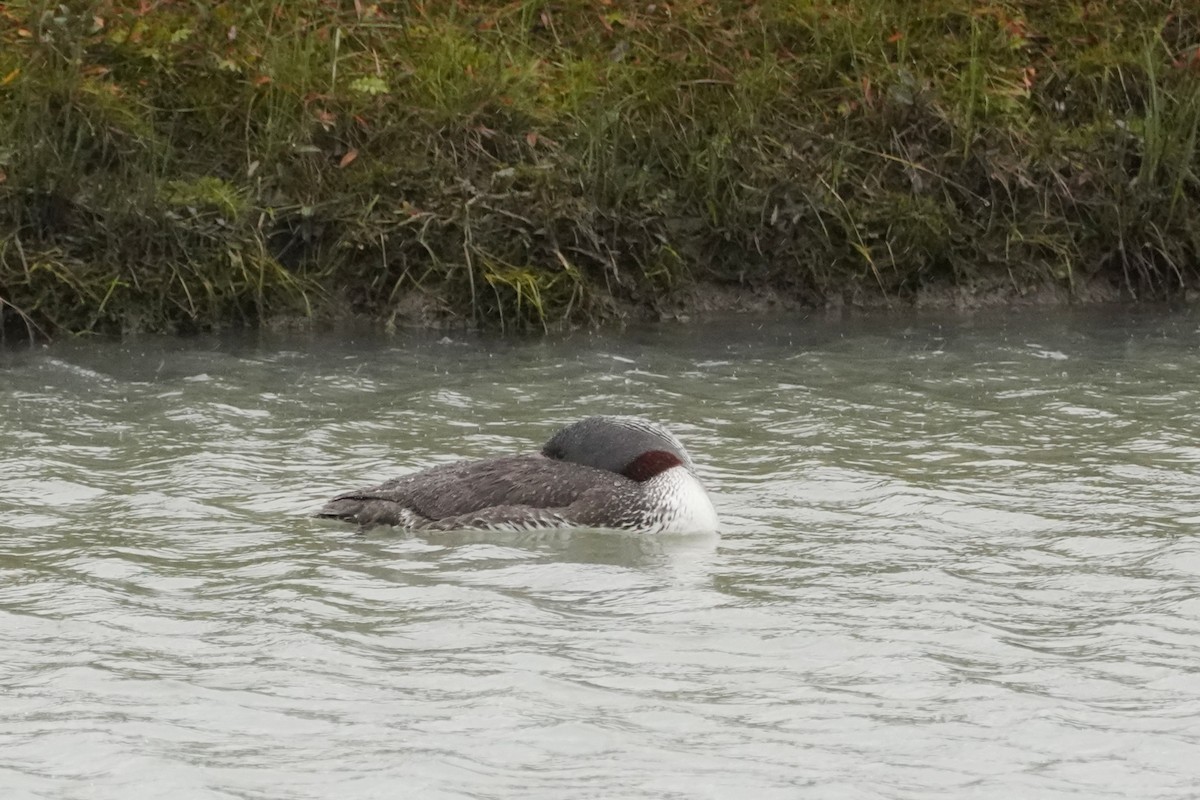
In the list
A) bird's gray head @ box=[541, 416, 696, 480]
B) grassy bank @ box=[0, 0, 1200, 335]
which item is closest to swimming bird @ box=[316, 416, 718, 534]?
bird's gray head @ box=[541, 416, 696, 480]

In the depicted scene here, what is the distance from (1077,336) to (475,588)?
602cm

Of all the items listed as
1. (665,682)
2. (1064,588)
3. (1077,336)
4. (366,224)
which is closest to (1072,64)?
(1077,336)

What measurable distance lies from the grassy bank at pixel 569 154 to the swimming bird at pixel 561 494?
3.44 m

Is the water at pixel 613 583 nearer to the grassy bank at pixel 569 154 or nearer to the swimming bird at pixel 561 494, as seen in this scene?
the swimming bird at pixel 561 494

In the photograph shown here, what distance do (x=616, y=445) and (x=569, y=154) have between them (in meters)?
4.23

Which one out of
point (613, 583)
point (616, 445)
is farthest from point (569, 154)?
point (613, 583)

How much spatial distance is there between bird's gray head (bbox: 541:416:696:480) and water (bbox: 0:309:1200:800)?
390mm

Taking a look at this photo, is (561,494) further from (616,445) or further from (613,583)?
(613,583)

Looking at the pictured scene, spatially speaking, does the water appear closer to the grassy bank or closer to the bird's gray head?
the bird's gray head

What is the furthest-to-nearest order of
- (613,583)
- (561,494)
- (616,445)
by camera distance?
(616,445) < (561,494) < (613,583)

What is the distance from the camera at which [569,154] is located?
40.7ft

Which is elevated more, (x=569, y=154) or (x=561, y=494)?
(x=569, y=154)

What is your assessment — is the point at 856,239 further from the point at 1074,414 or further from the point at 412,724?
the point at 412,724

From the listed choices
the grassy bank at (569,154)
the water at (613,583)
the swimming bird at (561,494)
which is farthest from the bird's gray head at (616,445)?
the grassy bank at (569,154)
